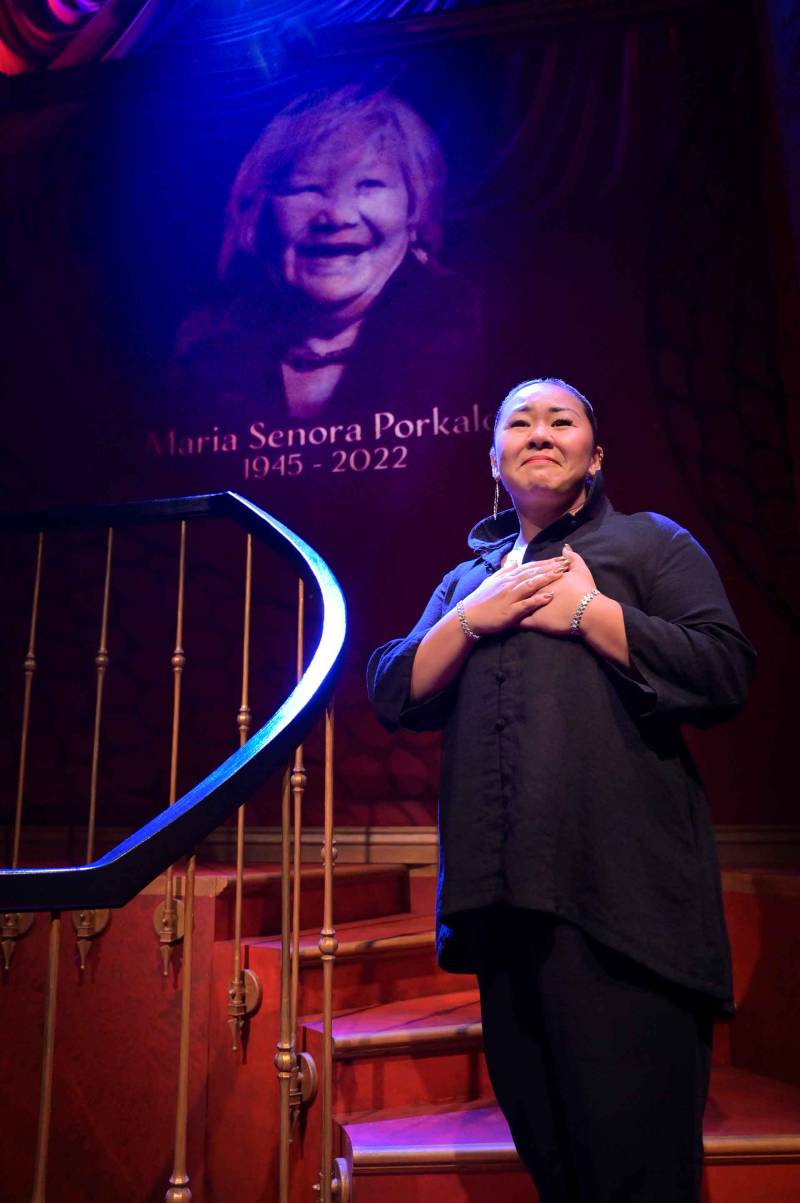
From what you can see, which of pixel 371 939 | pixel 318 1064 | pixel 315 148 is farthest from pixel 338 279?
pixel 318 1064

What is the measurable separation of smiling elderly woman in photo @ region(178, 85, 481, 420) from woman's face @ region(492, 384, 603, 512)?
193 cm

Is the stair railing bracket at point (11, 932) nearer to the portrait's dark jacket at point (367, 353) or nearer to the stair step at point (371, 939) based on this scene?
the stair step at point (371, 939)

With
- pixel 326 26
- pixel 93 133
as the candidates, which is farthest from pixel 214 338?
pixel 326 26

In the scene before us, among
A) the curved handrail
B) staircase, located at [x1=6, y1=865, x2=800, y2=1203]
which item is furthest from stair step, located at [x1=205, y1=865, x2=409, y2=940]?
the curved handrail

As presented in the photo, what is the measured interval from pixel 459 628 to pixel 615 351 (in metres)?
2.19

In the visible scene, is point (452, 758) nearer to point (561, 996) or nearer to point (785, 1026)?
point (561, 996)

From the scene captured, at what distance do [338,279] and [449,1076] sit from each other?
2679 mm

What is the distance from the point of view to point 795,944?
6.24ft

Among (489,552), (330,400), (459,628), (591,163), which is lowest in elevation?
(459,628)

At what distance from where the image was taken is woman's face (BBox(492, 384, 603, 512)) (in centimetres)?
132

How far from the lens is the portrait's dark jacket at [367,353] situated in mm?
3285

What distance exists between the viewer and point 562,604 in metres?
1.17

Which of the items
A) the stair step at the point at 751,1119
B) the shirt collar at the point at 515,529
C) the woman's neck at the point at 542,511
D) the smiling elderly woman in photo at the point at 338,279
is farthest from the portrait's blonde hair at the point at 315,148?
the stair step at the point at 751,1119

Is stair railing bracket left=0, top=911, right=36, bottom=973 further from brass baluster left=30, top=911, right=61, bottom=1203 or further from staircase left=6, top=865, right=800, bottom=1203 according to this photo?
brass baluster left=30, top=911, right=61, bottom=1203
